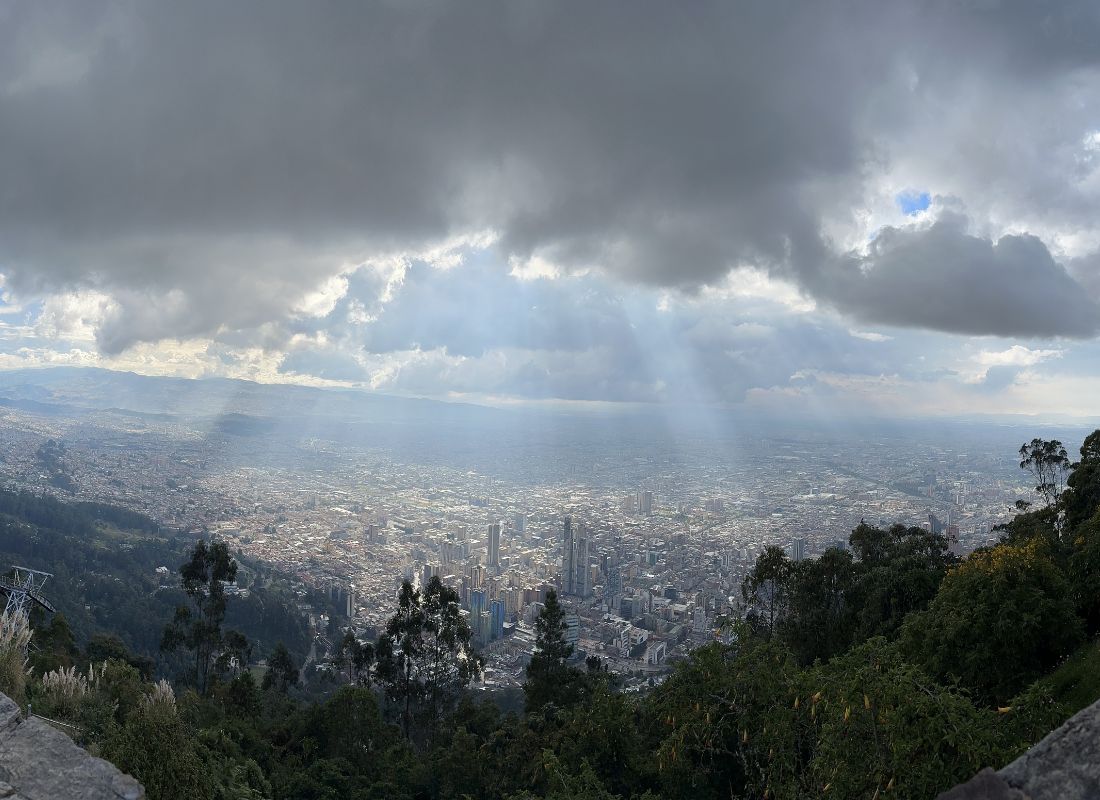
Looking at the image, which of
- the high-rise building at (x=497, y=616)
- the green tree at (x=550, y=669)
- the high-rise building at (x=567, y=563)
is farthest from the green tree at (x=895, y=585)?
the high-rise building at (x=567, y=563)

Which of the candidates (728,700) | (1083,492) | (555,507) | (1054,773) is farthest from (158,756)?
(555,507)

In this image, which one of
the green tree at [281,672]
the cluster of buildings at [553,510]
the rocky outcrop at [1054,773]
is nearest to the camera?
the rocky outcrop at [1054,773]

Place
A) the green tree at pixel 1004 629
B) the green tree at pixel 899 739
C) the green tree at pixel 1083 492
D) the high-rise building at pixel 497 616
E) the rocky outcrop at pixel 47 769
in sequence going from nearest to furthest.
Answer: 1. the green tree at pixel 899 739
2. the rocky outcrop at pixel 47 769
3. the green tree at pixel 1004 629
4. the green tree at pixel 1083 492
5. the high-rise building at pixel 497 616

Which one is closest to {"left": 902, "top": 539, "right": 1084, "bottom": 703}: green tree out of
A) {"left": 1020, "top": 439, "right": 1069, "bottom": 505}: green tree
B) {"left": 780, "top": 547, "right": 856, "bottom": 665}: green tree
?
{"left": 780, "top": 547, "right": 856, "bottom": 665}: green tree

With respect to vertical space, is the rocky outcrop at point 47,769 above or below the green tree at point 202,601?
above

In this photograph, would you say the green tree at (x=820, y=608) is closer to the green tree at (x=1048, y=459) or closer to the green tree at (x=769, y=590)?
the green tree at (x=769, y=590)
